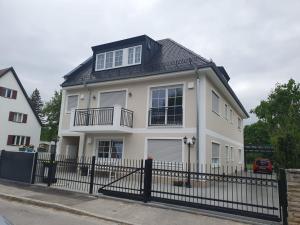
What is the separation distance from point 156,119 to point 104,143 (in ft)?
12.4

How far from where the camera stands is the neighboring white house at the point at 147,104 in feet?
42.3

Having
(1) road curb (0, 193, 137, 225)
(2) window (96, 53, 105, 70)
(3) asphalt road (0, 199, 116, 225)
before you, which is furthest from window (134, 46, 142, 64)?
(3) asphalt road (0, 199, 116, 225)

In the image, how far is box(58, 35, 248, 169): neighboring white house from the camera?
1289cm

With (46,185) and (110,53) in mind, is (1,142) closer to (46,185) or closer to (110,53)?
(110,53)

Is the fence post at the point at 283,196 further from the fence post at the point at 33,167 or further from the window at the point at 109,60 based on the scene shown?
the window at the point at 109,60

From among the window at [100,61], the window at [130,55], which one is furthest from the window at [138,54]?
the window at [100,61]

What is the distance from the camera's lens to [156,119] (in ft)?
45.7

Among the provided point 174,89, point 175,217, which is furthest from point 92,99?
point 175,217

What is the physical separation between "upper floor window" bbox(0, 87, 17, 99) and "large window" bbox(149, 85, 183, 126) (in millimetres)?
18678

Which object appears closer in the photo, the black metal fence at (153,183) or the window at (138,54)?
the black metal fence at (153,183)

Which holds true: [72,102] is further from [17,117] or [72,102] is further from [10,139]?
[17,117]

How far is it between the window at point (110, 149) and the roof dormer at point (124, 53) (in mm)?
4877

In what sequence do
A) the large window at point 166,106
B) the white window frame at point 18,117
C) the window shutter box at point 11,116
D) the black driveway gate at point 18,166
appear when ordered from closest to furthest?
1. the black driveway gate at point 18,166
2. the large window at point 166,106
3. the window shutter box at point 11,116
4. the white window frame at point 18,117

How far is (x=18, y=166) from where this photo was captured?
37.1ft
